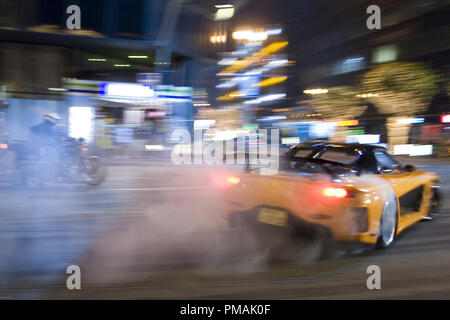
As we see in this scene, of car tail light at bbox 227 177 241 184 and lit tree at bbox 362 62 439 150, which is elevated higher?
lit tree at bbox 362 62 439 150

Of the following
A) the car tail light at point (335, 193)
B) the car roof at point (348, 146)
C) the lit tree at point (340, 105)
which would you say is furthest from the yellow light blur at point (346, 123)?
the car tail light at point (335, 193)

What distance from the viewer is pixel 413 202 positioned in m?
5.57

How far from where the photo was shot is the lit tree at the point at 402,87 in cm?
2978

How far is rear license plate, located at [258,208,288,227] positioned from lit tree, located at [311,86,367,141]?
31.3 meters

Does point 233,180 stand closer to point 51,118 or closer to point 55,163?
point 55,163

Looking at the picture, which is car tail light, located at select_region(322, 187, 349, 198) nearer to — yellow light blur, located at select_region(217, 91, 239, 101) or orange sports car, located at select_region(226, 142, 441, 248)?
orange sports car, located at select_region(226, 142, 441, 248)

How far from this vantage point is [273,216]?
185 inches

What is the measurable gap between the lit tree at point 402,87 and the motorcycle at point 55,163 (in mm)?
26253

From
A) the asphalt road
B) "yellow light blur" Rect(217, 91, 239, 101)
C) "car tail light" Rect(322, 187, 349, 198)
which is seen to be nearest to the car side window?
the asphalt road

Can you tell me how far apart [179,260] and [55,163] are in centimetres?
581

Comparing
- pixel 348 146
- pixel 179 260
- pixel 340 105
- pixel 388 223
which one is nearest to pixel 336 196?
pixel 388 223

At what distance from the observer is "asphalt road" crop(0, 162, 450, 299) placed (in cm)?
351

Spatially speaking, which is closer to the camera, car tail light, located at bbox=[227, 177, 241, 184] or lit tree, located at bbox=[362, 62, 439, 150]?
car tail light, located at bbox=[227, 177, 241, 184]

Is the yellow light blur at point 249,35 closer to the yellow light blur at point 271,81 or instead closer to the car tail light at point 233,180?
the yellow light blur at point 271,81
